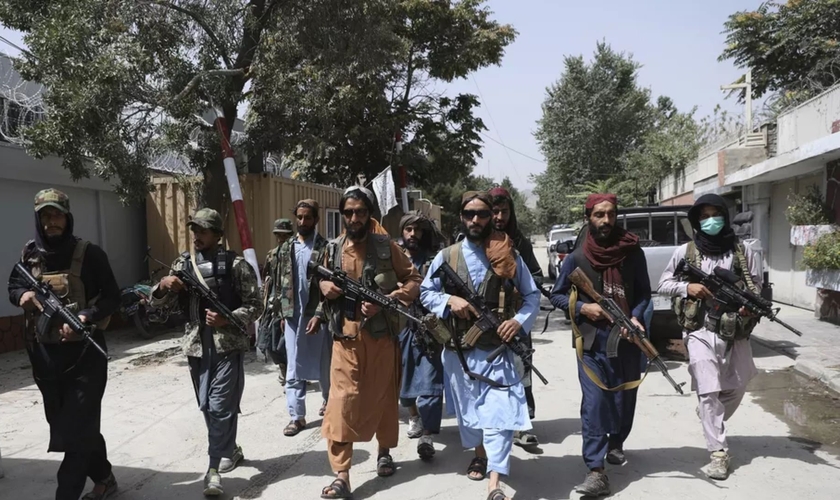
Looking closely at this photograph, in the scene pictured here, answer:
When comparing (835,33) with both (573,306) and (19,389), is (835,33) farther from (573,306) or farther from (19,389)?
(19,389)

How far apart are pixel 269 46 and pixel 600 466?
7417 mm

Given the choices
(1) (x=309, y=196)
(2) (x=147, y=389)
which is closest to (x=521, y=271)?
(2) (x=147, y=389)

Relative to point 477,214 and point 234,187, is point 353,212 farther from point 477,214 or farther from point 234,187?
point 234,187

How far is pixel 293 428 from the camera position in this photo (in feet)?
15.7

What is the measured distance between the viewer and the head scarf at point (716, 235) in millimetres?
3900

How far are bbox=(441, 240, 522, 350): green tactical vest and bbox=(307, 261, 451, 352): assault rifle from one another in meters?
0.10

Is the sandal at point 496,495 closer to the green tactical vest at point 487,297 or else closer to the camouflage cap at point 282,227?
the green tactical vest at point 487,297

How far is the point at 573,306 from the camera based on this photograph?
366 cm

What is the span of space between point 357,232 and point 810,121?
36.3ft

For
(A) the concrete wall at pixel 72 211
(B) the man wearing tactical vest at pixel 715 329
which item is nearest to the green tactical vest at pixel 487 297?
(B) the man wearing tactical vest at pixel 715 329

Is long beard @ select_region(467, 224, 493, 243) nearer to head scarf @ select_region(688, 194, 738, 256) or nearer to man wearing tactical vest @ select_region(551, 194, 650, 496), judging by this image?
man wearing tactical vest @ select_region(551, 194, 650, 496)

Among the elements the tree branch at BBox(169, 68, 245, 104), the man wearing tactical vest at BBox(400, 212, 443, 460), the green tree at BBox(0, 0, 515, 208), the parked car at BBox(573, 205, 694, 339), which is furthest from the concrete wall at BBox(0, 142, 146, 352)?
the parked car at BBox(573, 205, 694, 339)

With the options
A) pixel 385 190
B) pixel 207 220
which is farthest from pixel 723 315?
pixel 385 190

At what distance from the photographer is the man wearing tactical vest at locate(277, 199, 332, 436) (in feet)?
15.8
